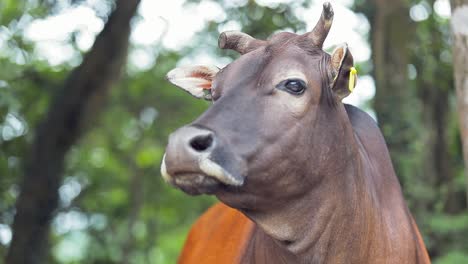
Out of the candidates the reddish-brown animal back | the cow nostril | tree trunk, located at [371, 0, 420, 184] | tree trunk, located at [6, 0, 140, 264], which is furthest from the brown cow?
tree trunk, located at [6, 0, 140, 264]

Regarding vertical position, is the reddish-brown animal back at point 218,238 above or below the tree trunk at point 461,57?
below

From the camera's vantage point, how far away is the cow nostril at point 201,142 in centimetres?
374

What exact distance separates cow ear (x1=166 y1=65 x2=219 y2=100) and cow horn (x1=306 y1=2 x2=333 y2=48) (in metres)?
0.66

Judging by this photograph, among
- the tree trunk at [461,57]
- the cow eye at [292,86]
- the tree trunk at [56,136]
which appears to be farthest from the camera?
the tree trunk at [56,136]

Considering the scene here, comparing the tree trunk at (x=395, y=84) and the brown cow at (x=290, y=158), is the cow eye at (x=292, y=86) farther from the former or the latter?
the tree trunk at (x=395, y=84)

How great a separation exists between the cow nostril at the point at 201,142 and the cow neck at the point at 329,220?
620 mm

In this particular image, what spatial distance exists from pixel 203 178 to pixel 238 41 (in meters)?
1.06

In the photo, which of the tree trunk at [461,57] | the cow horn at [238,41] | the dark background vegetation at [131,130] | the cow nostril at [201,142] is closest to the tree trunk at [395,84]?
the dark background vegetation at [131,130]

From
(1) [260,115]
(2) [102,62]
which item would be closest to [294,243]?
(1) [260,115]

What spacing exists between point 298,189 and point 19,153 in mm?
10432

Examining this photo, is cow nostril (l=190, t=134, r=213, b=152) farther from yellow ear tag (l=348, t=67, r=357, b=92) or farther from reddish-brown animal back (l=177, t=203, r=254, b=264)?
reddish-brown animal back (l=177, t=203, r=254, b=264)

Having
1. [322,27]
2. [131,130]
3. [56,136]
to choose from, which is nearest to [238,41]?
[322,27]

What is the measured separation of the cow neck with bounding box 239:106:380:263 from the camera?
4.29m

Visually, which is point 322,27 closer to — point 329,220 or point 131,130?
point 329,220
